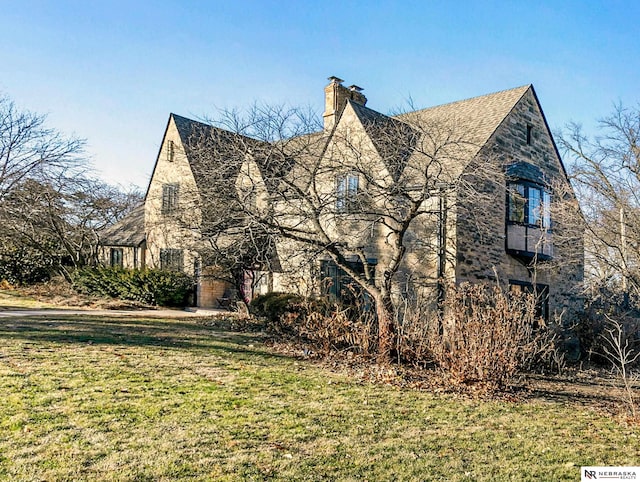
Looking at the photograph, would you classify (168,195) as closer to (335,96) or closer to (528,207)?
(335,96)

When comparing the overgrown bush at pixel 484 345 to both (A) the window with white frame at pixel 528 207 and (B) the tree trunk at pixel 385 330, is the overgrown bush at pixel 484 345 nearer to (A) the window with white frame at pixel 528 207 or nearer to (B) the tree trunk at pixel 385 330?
(B) the tree trunk at pixel 385 330

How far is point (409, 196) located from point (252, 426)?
718 cm

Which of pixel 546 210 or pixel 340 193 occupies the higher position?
pixel 546 210

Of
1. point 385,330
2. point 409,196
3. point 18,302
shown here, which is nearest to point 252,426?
point 385,330

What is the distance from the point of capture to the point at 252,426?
6.44 meters

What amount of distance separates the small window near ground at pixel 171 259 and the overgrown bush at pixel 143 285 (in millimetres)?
1202

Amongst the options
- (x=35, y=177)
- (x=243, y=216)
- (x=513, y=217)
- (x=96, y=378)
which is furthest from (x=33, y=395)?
(x=35, y=177)

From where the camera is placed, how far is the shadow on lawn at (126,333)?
11.6 m

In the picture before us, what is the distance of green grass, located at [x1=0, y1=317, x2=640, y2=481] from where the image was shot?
5.21 m

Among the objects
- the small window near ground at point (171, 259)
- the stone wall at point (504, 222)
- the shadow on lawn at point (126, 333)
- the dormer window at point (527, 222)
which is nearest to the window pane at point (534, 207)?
the dormer window at point (527, 222)

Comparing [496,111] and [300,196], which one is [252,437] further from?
[496,111]

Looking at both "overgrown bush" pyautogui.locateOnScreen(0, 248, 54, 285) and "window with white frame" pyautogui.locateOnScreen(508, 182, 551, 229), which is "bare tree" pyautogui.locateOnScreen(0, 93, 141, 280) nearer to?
"overgrown bush" pyautogui.locateOnScreen(0, 248, 54, 285)

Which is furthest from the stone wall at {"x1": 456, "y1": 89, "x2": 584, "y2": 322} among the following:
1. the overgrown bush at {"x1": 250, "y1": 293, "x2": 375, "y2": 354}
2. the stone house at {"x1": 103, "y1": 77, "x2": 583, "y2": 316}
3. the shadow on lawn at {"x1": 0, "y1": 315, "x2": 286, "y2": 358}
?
the shadow on lawn at {"x1": 0, "y1": 315, "x2": 286, "y2": 358}

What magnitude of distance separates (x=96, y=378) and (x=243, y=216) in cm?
551
